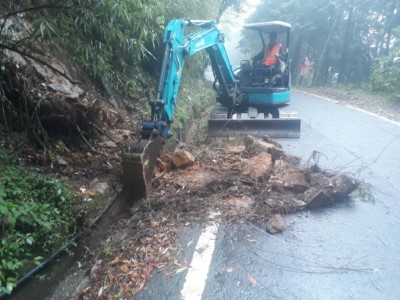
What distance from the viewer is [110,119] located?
5527 mm

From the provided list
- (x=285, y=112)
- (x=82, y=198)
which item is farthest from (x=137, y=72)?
(x=82, y=198)

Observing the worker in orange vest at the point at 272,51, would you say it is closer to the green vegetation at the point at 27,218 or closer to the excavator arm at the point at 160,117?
the excavator arm at the point at 160,117

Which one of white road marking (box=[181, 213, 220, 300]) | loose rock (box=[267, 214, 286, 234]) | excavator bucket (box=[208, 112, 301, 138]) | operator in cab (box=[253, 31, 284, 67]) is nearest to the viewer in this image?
white road marking (box=[181, 213, 220, 300])

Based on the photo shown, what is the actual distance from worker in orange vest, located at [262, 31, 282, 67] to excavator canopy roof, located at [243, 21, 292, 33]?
0.18 metres

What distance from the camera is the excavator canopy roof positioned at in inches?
351

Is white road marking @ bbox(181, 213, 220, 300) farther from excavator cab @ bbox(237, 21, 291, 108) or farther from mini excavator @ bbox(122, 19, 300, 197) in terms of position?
excavator cab @ bbox(237, 21, 291, 108)

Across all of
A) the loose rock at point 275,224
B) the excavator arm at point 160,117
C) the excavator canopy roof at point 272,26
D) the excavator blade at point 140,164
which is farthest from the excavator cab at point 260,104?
the loose rock at point 275,224

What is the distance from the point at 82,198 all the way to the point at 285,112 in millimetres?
6024

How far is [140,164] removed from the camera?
163 inches

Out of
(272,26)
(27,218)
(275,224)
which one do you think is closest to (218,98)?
(272,26)

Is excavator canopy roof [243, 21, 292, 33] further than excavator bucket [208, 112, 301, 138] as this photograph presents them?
Yes

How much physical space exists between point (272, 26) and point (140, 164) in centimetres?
670

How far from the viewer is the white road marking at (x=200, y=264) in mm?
2838

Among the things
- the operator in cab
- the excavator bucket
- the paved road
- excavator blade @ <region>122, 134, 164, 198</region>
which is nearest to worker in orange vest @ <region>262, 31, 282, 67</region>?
the operator in cab
